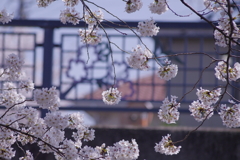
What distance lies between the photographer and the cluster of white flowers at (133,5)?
2262 mm

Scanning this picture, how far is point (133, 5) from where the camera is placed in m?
2.27

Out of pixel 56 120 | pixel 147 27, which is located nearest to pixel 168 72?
pixel 147 27

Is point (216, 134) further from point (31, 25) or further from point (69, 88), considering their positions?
point (31, 25)

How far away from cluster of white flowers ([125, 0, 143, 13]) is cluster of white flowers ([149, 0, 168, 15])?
0.07 meters

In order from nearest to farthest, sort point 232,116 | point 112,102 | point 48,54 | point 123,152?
point 123,152
point 232,116
point 112,102
point 48,54

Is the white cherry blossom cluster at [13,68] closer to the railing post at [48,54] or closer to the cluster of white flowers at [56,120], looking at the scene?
the cluster of white flowers at [56,120]

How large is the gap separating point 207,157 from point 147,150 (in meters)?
0.52

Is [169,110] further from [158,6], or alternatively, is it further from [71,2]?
[71,2]

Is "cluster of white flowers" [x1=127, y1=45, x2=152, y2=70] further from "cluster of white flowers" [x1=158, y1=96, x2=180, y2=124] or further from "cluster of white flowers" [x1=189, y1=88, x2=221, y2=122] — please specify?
"cluster of white flowers" [x1=189, y1=88, x2=221, y2=122]

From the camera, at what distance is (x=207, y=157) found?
326 centimetres

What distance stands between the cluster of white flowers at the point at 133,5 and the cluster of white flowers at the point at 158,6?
0.22 ft

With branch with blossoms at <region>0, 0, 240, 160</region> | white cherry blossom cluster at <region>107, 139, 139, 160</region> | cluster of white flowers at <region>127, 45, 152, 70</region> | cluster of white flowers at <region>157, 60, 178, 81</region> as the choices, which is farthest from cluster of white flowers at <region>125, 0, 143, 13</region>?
white cherry blossom cluster at <region>107, 139, 139, 160</region>

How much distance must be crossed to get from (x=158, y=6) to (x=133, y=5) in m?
0.15

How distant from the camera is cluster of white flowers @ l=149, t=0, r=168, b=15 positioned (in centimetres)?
222
